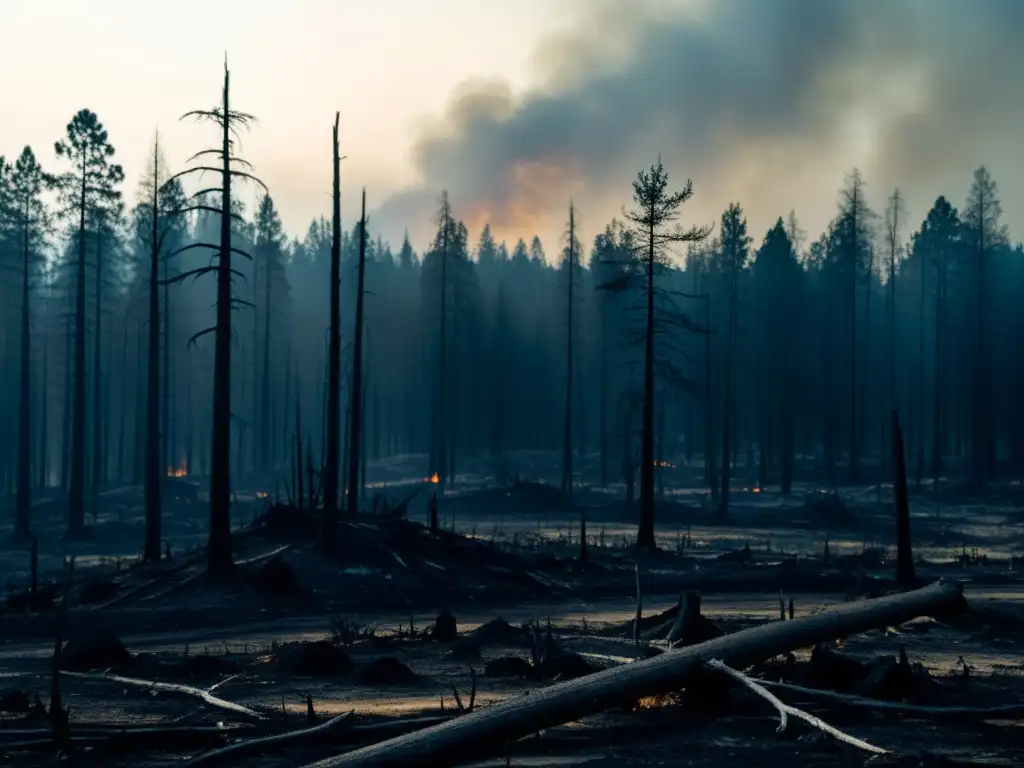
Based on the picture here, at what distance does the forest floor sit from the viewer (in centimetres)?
799

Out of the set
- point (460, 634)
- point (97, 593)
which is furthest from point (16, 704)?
point (97, 593)

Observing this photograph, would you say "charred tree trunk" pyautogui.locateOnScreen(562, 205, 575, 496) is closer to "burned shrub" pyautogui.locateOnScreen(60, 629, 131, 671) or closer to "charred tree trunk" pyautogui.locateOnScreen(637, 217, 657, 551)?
"charred tree trunk" pyautogui.locateOnScreen(637, 217, 657, 551)

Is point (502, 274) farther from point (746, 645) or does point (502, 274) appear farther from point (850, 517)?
point (746, 645)

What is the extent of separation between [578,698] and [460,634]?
25.7 feet

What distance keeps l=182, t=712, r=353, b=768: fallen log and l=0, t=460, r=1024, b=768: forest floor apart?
0.10 meters

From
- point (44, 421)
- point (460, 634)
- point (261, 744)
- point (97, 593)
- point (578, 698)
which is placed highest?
point (44, 421)

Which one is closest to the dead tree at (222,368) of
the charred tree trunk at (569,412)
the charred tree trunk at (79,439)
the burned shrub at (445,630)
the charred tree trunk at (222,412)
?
the charred tree trunk at (222,412)

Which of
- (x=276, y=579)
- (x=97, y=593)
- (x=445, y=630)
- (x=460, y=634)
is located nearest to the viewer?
Answer: (x=445, y=630)

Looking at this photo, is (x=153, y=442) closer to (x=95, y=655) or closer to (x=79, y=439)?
(x=79, y=439)

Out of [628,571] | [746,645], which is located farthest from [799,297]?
[746,645]

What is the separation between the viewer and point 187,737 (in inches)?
316

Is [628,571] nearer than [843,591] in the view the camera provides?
No

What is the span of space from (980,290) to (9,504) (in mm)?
49946

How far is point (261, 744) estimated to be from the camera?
7395 millimetres
